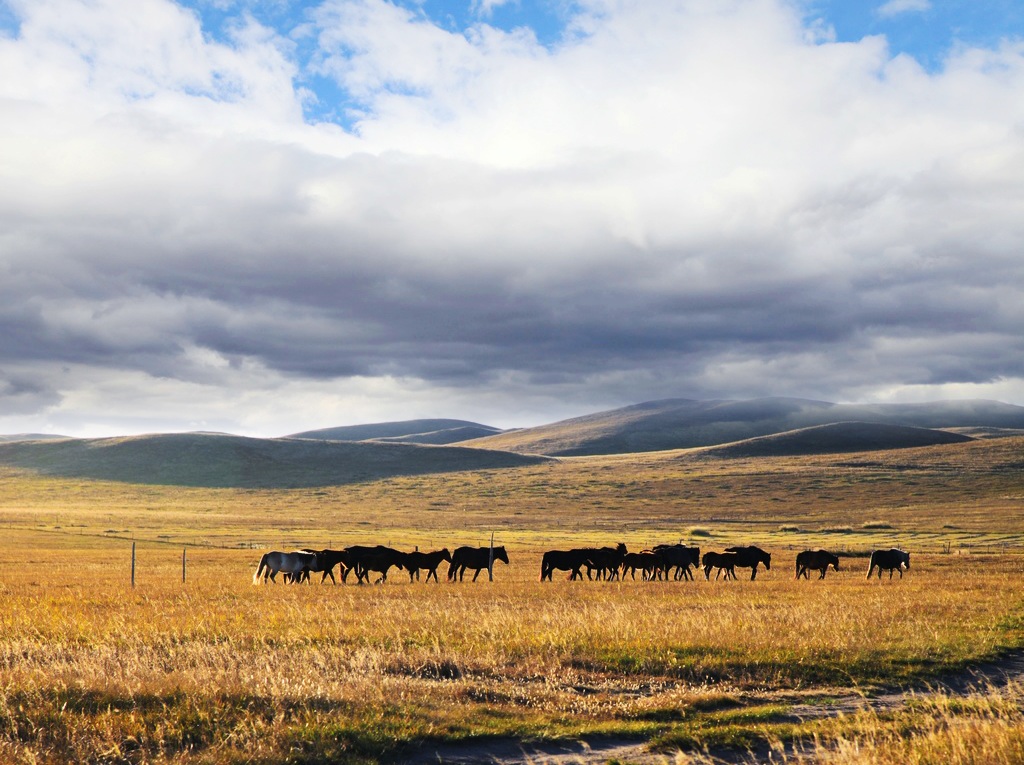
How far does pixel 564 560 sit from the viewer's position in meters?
34.5

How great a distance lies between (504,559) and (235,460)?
14682 cm

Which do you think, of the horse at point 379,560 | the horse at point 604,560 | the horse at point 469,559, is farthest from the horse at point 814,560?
the horse at point 379,560

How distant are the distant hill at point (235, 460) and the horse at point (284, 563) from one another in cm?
11854

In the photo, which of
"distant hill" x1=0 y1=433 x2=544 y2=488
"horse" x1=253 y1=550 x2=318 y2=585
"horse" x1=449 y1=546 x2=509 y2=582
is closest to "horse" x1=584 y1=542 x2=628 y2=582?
"horse" x1=449 y1=546 x2=509 y2=582

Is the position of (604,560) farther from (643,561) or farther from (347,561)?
(347,561)

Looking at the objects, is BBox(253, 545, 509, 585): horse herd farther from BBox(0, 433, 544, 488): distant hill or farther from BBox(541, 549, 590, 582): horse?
BBox(0, 433, 544, 488): distant hill

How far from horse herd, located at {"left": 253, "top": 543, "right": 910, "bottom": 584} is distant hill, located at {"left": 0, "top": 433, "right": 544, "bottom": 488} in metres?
118

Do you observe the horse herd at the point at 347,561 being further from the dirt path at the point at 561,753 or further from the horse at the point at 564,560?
the dirt path at the point at 561,753

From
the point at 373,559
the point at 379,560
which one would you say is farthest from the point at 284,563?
the point at 379,560

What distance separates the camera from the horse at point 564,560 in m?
33.9

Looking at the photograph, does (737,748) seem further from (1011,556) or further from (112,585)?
(1011,556)

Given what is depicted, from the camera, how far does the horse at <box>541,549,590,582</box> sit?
1335 inches

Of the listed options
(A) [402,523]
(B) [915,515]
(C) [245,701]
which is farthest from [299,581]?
(B) [915,515]

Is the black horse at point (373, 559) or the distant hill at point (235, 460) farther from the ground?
the distant hill at point (235, 460)
